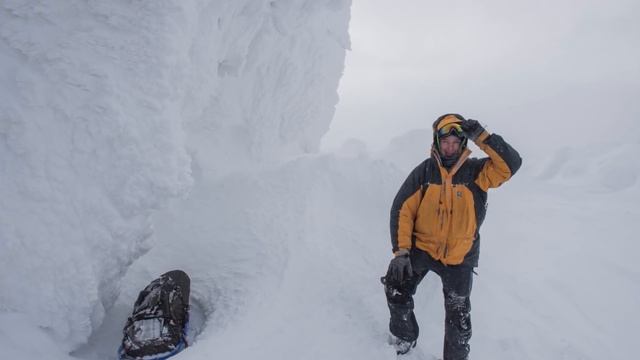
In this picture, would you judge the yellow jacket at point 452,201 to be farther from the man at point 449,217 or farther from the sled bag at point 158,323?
the sled bag at point 158,323

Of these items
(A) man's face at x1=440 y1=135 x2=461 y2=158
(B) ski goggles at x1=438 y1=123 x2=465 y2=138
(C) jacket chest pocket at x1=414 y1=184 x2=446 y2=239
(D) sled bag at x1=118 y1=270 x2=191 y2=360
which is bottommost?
(D) sled bag at x1=118 y1=270 x2=191 y2=360

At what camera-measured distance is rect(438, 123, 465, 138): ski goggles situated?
9.14 feet

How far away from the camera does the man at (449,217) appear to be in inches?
110

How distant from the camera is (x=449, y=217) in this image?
112 inches

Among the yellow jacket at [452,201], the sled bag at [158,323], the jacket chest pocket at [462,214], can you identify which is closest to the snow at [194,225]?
the sled bag at [158,323]

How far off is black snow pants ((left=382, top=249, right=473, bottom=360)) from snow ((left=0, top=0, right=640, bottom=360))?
0.32 metres

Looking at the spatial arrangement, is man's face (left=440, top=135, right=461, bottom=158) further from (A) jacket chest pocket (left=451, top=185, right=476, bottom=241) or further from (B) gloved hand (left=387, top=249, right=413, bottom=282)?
(B) gloved hand (left=387, top=249, right=413, bottom=282)

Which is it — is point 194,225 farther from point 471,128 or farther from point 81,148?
point 471,128

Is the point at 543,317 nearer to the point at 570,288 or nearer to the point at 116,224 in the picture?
the point at 570,288

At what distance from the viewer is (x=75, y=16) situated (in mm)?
3150

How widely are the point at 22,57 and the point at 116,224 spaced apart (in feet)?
5.12

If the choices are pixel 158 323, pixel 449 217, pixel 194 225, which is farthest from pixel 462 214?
pixel 194 225

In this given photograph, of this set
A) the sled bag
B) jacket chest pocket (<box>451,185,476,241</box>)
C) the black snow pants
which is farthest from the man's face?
the sled bag

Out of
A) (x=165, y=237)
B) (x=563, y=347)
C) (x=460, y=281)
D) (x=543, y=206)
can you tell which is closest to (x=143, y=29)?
(x=165, y=237)
